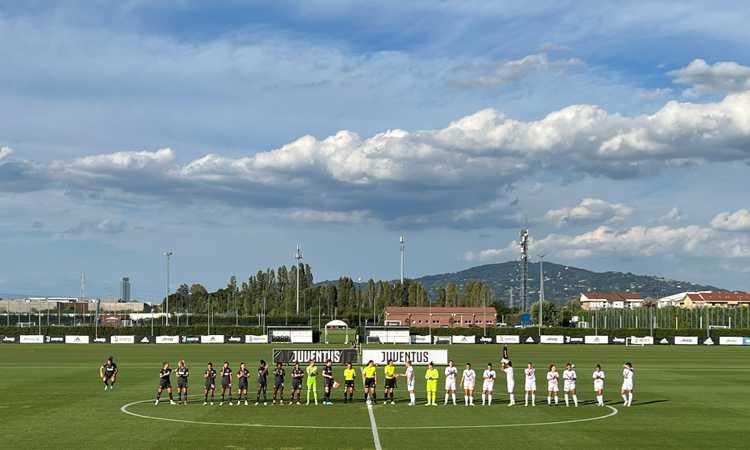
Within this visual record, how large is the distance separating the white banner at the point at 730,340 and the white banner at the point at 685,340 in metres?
3.35

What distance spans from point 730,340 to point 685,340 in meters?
5.83

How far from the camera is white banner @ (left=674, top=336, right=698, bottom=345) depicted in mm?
122000

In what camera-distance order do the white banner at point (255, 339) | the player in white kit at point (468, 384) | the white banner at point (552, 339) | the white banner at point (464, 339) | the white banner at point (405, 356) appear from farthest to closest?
the white banner at point (552, 339) → the white banner at point (255, 339) → the white banner at point (464, 339) → the white banner at point (405, 356) → the player in white kit at point (468, 384)

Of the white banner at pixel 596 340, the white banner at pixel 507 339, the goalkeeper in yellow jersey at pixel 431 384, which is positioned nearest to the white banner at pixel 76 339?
the white banner at pixel 507 339

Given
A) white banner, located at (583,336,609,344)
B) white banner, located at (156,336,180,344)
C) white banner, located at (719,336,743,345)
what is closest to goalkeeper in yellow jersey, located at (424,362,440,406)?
white banner, located at (583,336,609,344)

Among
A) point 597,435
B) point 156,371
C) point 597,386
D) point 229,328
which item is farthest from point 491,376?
point 229,328

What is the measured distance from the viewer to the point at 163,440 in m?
29.4

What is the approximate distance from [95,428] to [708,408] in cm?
2760

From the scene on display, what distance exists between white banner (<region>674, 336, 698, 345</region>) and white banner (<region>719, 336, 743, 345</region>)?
11.0 ft

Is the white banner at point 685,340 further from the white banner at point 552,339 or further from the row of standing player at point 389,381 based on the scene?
the row of standing player at point 389,381

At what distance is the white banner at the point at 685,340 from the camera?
400 ft

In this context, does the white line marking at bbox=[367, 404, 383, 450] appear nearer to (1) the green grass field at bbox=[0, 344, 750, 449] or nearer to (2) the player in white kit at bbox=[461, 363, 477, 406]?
(1) the green grass field at bbox=[0, 344, 750, 449]

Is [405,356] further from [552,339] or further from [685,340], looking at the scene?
[685,340]

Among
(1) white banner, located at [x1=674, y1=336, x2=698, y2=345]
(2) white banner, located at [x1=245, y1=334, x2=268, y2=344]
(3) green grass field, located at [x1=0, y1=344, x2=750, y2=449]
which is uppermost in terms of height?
(3) green grass field, located at [x1=0, y1=344, x2=750, y2=449]
